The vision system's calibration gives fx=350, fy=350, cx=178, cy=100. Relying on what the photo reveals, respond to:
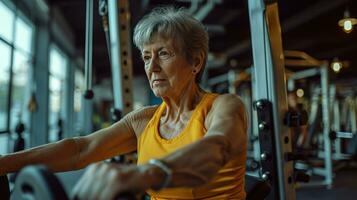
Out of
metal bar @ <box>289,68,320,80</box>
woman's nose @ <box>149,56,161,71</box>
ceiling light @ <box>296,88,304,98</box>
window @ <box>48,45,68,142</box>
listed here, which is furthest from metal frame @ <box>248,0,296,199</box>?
window @ <box>48,45,68,142</box>

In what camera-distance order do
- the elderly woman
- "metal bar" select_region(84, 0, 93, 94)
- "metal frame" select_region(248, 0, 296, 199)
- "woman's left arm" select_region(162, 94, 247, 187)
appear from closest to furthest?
1. "woman's left arm" select_region(162, 94, 247, 187)
2. the elderly woman
3. "metal frame" select_region(248, 0, 296, 199)
4. "metal bar" select_region(84, 0, 93, 94)

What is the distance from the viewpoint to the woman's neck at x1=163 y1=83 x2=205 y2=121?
112 cm

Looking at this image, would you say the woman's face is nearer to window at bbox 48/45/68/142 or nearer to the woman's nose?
the woman's nose

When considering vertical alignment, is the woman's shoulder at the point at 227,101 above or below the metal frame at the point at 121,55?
below

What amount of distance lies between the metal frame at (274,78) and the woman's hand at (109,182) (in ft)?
2.96

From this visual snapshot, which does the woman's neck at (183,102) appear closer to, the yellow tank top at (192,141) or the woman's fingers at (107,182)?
the yellow tank top at (192,141)

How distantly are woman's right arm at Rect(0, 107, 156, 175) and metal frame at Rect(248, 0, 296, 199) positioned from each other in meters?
0.47

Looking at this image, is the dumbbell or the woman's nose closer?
the dumbbell

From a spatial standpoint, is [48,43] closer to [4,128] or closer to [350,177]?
[4,128]

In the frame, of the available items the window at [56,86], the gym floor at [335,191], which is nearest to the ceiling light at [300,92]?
the gym floor at [335,191]

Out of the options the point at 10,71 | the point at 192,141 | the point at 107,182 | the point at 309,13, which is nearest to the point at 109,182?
the point at 107,182

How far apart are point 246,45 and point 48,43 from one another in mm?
5027

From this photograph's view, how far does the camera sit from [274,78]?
1.33m

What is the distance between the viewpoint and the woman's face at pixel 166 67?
102cm
